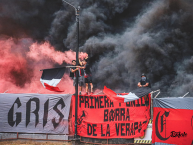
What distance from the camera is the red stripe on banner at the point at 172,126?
8.41m

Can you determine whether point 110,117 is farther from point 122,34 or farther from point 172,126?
point 122,34

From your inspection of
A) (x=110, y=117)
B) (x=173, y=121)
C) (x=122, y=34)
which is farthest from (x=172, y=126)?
(x=122, y=34)

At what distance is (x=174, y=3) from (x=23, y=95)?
13651 mm

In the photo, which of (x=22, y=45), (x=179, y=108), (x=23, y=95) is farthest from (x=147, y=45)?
(x=22, y=45)

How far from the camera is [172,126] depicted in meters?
8.59

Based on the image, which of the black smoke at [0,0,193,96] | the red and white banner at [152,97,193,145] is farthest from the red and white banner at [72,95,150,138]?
the black smoke at [0,0,193,96]

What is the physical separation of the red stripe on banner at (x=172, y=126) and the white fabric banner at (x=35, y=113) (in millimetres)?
3799

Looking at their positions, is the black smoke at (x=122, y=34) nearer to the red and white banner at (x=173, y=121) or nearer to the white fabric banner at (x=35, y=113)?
the red and white banner at (x=173, y=121)

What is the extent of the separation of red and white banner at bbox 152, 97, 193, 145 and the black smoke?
6.21m

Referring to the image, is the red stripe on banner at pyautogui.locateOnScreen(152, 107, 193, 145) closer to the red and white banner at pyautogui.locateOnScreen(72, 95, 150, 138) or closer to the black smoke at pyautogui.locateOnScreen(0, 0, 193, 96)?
the red and white banner at pyautogui.locateOnScreen(72, 95, 150, 138)

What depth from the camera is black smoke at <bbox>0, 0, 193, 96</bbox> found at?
17.5 metres

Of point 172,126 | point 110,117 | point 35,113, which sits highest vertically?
point 35,113

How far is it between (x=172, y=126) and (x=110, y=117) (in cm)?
246

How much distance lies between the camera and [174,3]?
17828mm
